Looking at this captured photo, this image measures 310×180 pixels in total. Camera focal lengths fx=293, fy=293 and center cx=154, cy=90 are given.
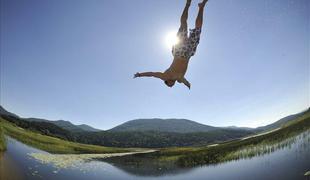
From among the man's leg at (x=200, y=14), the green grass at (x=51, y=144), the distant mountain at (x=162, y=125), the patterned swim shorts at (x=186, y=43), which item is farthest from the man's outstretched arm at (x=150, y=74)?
the green grass at (x=51, y=144)

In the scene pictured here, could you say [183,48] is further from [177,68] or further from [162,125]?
[162,125]

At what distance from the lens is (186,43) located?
5637mm

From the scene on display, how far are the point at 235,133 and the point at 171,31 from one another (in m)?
5.89

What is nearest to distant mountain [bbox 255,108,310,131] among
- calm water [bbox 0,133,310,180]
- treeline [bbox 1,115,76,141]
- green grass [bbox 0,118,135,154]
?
calm water [bbox 0,133,310,180]

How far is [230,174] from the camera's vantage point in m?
12.6

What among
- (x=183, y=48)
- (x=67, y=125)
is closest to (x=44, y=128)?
(x=67, y=125)

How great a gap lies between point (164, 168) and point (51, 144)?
534 centimetres

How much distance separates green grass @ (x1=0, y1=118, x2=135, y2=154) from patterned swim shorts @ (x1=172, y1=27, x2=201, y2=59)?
8.62 m

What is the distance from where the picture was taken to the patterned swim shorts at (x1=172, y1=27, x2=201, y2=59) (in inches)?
219

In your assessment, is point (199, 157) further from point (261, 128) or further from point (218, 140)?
Answer: point (261, 128)

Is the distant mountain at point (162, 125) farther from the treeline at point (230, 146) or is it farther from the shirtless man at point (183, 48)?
the shirtless man at point (183, 48)

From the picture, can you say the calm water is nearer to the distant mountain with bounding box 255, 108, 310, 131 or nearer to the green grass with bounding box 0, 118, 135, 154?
the green grass with bounding box 0, 118, 135, 154

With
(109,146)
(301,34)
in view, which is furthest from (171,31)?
(109,146)

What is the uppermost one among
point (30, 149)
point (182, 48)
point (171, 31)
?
point (171, 31)
